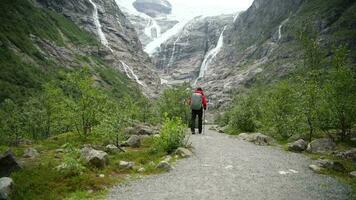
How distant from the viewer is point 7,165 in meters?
17.6

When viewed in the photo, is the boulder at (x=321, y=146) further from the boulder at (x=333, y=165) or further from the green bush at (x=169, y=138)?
the green bush at (x=169, y=138)

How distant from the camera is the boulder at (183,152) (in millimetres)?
20873

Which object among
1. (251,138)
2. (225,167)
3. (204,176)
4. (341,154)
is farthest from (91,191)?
(251,138)

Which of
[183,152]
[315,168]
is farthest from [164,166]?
[315,168]

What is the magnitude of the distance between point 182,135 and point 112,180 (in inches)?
286

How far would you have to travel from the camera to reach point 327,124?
28344 millimetres

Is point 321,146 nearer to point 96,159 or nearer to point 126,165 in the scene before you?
point 126,165

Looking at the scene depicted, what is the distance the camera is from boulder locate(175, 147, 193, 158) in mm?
20873

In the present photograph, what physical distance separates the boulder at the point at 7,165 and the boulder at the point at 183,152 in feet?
28.9

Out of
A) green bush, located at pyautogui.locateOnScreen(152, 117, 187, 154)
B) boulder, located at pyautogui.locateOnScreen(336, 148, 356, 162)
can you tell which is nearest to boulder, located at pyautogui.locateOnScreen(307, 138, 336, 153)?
boulder, located at pyautogui.locateOnScreen(336, 148, 356, 162)

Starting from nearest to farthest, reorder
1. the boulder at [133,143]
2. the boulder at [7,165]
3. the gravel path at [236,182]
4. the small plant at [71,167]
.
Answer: the gravel path at [236,182]
the small plant at [71,167]
the boulder at [7,165]
the boulder at [133,143]

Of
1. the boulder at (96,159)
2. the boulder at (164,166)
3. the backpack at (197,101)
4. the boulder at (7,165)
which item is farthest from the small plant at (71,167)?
the backpack at (197,101)

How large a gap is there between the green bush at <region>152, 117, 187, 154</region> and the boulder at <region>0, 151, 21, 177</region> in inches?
318

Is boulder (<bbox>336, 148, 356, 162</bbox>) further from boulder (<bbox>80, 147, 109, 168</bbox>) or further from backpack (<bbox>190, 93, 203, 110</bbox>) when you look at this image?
boulder (<bbox>80, 147, 109, 168</bbox>)
